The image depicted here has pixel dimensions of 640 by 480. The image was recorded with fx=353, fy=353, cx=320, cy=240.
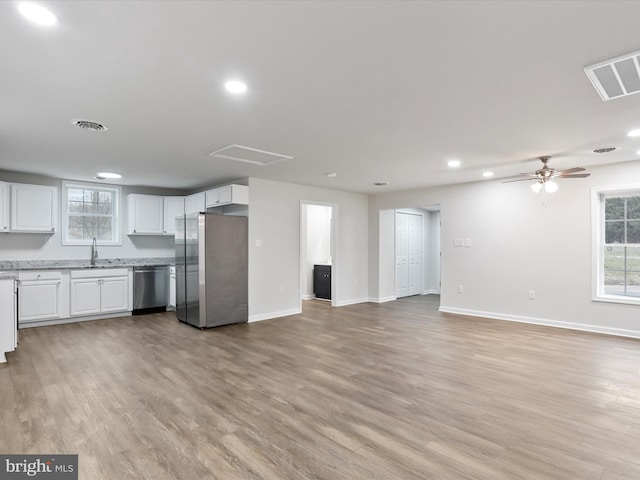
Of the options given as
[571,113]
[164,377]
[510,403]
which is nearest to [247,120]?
[164,377]

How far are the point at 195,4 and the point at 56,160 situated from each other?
429 centimetres

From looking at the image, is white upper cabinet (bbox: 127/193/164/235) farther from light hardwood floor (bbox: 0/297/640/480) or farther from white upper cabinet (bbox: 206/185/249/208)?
light hardwood floor (bbox: 0/297/640/480)

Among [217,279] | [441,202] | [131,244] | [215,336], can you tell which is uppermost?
[441,202]

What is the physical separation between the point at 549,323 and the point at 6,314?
23.7 feet

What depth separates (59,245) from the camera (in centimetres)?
620

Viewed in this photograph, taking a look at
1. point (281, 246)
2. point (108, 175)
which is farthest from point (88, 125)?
point (281, 246)

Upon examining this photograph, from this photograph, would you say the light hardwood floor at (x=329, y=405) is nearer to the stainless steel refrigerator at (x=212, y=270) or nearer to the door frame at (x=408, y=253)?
the stainless steel refrigerator at (x=212, y=270)

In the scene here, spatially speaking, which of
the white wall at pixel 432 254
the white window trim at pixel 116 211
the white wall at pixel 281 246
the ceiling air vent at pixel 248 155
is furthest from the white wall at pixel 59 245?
the white wall at pixel 432 254

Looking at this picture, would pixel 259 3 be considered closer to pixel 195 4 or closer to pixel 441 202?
pixel 195 4

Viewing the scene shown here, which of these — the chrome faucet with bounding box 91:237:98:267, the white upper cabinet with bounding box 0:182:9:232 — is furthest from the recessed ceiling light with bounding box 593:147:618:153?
the white upper cabinet with bounding box 0:182:9:232

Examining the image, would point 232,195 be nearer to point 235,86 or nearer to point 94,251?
point 94,251

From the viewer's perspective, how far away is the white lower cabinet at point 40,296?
5301 millimetres

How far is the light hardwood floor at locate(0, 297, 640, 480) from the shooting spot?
2.05 m

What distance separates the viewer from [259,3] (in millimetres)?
1642
